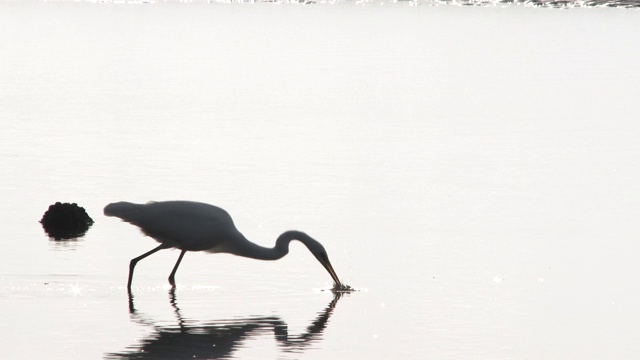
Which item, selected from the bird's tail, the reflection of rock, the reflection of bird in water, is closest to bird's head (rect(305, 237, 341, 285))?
the reflection of bird in water

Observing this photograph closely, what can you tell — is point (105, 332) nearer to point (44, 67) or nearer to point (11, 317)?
point (11, 317)

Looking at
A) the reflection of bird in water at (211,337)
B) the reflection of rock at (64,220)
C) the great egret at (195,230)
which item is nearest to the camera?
the reflection of bird in water at (211,337)

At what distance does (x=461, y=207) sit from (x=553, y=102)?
2453cm

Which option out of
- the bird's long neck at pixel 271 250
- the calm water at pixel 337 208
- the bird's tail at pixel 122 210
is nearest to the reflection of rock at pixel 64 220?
the calm water at pixel 337 208

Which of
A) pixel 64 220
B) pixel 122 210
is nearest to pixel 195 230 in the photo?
pixel 122 210

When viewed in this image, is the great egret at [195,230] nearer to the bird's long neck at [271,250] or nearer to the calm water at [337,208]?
the bird's long neck at [271,250]

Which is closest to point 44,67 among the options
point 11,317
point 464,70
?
point 464,70

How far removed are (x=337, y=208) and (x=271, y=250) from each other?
6265mm

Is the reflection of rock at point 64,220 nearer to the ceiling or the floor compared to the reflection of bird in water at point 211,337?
nearer to the ceiling

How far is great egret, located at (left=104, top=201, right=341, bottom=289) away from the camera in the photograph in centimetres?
1569

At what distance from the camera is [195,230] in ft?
51.4

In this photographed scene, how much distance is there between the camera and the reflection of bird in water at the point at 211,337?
1324 cm

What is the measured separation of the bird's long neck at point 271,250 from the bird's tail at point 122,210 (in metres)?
1.00

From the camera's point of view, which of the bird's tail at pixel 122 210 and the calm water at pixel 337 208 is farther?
the bird's tail at pixel 122 210
